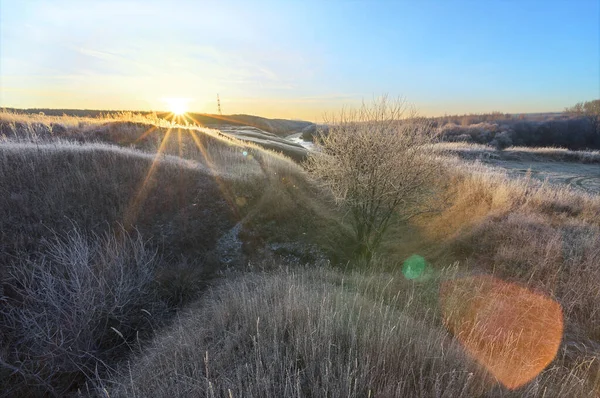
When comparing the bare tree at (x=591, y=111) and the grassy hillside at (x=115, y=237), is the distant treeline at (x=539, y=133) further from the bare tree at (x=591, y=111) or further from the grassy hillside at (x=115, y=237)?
the grassy hillside at (x=115, y=237)

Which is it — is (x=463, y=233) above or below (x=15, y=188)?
below

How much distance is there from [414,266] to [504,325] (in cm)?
399

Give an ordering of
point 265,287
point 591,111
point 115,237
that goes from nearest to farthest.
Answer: point 265,287 < point 115,237 < point 591,111

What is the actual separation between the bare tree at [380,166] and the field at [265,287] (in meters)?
1.61

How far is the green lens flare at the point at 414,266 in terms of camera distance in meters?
7.68

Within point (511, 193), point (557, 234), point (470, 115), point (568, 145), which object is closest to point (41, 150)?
point (557, 234)

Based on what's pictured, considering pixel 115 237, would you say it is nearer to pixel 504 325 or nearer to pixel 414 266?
pixel 414 266

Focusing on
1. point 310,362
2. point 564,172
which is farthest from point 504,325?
point 564,172

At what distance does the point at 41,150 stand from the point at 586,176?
2984 cm

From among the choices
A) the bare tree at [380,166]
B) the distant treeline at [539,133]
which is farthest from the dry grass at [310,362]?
the distant treeline at [539,133]

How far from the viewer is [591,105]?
6725cm

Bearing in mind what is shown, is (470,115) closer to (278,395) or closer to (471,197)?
(471,197)

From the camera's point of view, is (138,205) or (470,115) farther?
(470,115)

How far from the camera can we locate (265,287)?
559cm
